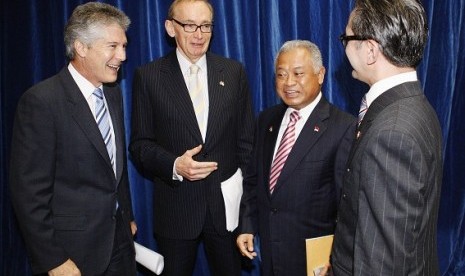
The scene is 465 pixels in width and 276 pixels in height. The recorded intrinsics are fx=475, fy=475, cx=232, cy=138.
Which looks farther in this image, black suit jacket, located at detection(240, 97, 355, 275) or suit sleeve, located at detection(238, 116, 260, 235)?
suit sleeve, located at detection(238, 116, 260, 235)

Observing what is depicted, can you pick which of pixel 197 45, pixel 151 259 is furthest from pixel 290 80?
pixel 151 259

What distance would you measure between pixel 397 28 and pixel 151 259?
139 centimetres

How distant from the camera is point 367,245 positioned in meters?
1.24

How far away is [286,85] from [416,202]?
3.07 ft

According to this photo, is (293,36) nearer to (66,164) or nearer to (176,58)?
(176,58)

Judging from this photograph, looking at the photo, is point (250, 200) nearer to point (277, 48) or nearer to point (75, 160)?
point (75, 160)

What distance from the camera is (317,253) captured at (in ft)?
5.66

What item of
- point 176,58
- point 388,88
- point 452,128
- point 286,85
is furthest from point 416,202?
point 452,128

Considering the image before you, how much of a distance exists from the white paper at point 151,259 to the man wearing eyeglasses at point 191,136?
0.19 meters

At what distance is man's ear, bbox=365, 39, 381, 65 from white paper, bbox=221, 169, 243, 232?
1.06 meters

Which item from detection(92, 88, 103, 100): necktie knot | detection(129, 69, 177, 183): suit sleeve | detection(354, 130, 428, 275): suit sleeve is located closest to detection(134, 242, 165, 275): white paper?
detection(129, 69, 177, 183): suit sleeve

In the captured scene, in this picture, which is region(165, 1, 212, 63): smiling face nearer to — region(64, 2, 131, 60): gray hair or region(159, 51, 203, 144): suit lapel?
region(159, 51, 203, 144): suit lapel

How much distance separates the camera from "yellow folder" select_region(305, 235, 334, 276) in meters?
1.72

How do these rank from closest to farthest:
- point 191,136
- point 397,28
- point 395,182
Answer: point 395,182 < point 397,28 < point 191,136
